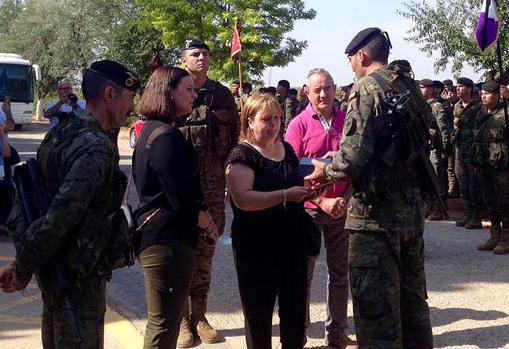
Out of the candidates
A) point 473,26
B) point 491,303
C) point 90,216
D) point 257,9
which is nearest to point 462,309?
point 491,303

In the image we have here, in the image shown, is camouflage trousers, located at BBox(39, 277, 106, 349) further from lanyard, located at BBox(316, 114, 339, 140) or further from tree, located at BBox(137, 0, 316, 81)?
tree, located at BBox(137, 0, 316, 81)

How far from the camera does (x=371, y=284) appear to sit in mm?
3559

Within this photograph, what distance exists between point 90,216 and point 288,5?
28852 millimetres

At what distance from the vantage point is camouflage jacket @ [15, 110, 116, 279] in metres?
2.61

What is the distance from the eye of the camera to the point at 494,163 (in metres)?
7.94

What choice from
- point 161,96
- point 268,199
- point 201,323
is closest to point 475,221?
point 201,323

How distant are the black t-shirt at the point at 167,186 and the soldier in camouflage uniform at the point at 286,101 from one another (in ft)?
32.5

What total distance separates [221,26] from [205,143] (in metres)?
24.4

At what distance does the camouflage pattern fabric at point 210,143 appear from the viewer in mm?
4637

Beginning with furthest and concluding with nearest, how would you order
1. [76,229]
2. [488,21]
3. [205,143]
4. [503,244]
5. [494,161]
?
1. [494,161]
2. [503,244]
3. [488,21]
4. [205,143]
5. [76,229]

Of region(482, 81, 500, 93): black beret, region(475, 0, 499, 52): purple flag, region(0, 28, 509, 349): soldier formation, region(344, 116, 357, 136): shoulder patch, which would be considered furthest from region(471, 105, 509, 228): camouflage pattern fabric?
region(344, 116, 357, 136): shoulder patch

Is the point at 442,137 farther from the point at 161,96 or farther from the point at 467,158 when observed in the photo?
the point at 161,96

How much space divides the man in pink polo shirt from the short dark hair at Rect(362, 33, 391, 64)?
0.91 metres

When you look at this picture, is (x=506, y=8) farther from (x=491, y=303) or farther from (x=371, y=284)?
(x=371, y=284)
